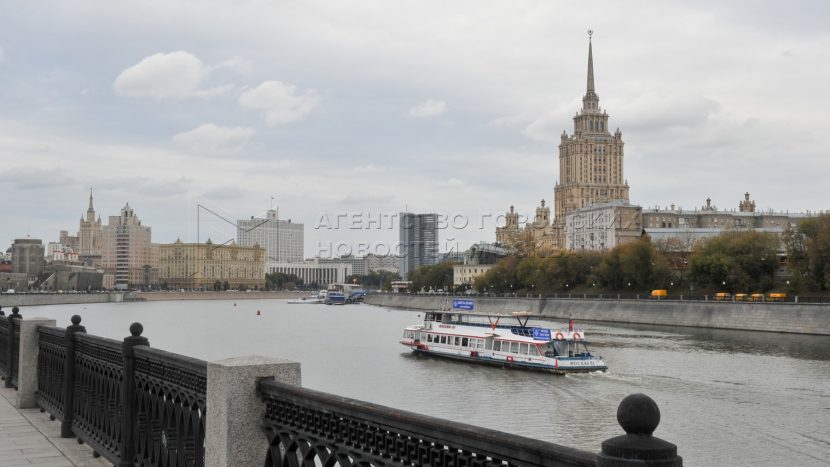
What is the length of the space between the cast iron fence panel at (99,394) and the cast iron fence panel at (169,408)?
31.0 inches

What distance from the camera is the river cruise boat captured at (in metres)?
43.6

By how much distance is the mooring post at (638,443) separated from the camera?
3.12m

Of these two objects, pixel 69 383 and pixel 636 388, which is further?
pixel 636 388

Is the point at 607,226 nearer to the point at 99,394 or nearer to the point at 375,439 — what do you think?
the point at 99,394

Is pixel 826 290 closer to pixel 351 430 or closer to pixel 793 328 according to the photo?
pixel 793 328

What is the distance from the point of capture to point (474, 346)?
4994 centimetres

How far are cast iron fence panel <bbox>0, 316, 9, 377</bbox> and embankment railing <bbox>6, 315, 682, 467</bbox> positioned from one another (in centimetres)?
607

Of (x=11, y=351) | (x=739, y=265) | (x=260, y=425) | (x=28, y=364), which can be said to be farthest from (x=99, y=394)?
(x=739, y=265)

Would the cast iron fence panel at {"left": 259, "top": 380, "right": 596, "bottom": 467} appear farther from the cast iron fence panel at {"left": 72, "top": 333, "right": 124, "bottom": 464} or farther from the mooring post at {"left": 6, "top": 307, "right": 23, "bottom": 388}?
the mooring post at {"left": 6, "top": 307, "right": 23, "bottom": 388}

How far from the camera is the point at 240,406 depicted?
6020mm

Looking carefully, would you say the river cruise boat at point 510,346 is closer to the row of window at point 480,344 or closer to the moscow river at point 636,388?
the row of window at point 480,344

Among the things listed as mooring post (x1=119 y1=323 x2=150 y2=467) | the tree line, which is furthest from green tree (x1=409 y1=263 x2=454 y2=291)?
mooring post (x1=119 y1=323 x2=150 y2=467)

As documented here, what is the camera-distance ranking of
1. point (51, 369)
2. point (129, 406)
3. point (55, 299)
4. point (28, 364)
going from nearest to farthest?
1. point (129, 406)
2. point (51, 369)
3. point (28, 364)
4. point (55, 299)

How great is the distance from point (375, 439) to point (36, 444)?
786 cm
